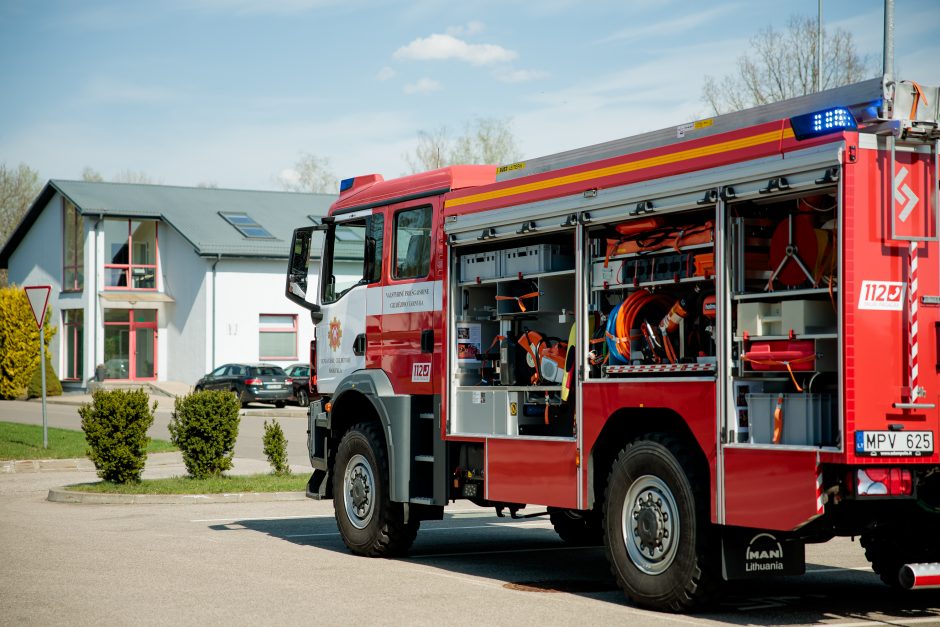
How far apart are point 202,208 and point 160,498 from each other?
3483 centimetres

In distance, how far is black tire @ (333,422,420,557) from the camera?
11539 millimetres

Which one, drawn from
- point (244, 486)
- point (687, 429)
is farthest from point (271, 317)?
point (687, 429)

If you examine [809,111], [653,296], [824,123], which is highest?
[809,111]

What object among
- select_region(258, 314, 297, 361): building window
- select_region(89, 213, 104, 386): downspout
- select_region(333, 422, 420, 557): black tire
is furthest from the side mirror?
select_region(89, 213, 104, 386): downspout

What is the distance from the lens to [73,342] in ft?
164

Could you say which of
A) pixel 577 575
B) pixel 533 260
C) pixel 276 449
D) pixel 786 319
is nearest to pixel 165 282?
pixel 276 449

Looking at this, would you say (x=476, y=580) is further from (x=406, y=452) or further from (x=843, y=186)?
(x=843, y=186)

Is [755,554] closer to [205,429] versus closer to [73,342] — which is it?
[205,429]

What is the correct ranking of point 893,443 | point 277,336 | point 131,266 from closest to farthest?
1. point 893,443
2. point 277,336
3. point 131,266

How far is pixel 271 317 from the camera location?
156ft

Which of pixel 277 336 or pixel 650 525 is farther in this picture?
pixel 277 336

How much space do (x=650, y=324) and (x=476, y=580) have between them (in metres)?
2.76

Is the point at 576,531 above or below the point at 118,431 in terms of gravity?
below

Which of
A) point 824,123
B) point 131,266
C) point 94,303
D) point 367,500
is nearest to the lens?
point 824,123
